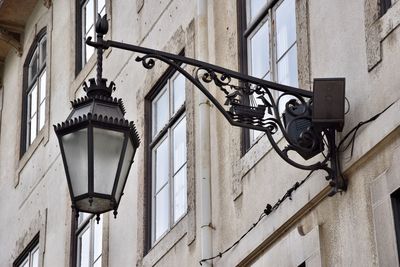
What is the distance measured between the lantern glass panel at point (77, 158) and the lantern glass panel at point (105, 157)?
0.06 metres

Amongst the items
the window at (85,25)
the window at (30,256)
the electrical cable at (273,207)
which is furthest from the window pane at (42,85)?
the electrical cable at (273,207)

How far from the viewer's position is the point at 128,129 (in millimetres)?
8398

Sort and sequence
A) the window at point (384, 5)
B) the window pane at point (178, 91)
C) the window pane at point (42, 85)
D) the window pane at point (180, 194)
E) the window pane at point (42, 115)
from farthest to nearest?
the window pane at point (42, 85)
the window pane at point (42, 115)
the window pane at point (178, 91)
the window pane at point (180, 194)
the window at point (384, 5)

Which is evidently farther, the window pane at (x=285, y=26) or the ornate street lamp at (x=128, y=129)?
the window pane at (x=285, y=26)

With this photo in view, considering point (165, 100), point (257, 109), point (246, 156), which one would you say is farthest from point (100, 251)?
point (257, 109)

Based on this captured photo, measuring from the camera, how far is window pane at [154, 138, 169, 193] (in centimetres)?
1217

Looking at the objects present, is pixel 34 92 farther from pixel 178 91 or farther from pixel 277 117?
pixel 277 117

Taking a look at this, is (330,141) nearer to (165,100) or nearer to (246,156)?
(246,156)

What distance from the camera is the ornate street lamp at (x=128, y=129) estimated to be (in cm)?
817

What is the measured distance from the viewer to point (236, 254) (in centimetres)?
985

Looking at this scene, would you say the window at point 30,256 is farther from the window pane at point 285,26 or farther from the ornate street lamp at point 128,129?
the ornate street lamp at point 128,129

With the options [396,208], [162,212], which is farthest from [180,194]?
[396,208]

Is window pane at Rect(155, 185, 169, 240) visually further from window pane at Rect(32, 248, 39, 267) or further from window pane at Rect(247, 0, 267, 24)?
window pane at Rect(32, 248, 39, 267)

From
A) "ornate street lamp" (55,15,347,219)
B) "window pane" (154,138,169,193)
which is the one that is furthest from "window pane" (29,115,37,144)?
"ornate street lamp" (55,15,347,219)
